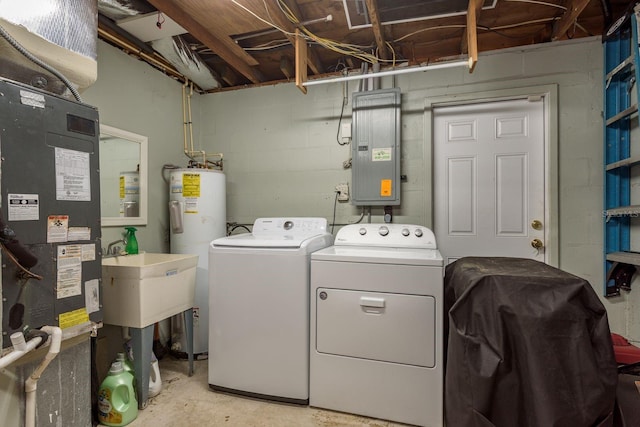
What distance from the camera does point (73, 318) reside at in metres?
1.36

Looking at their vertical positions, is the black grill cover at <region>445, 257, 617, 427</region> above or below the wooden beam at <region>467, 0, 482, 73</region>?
below

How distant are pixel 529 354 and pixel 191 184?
7.79 ft

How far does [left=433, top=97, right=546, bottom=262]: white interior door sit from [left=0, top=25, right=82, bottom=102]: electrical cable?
2366 millimetres

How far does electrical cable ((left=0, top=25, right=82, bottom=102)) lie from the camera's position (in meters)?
1.14

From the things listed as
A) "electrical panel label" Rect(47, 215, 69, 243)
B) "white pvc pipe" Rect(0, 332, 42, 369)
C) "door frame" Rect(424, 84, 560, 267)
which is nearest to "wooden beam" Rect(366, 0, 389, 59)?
"door frame" Rect(424, 84, 560, 267)

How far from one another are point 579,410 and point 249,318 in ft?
5.24

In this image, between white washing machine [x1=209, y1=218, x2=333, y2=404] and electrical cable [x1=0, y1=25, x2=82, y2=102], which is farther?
white washing machine [x1=209, y1=218, x2=333, y2=404]

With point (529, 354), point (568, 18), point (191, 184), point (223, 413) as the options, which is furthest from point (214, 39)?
point (529, 354)

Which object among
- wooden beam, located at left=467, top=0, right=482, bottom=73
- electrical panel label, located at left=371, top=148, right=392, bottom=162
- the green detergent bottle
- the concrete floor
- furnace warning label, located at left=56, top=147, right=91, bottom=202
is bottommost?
the concrete floor

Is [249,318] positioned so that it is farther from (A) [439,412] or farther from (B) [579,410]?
(B) [579,410]

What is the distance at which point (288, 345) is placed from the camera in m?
1.85

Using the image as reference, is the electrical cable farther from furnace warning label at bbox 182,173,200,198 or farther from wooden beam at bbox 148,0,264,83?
furnace warning label at bbox 182,173,200,198

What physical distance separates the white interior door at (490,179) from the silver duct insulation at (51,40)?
91.9 inches

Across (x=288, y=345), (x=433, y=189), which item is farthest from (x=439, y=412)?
(x=433, y=189)
